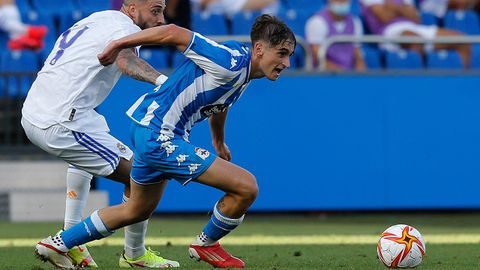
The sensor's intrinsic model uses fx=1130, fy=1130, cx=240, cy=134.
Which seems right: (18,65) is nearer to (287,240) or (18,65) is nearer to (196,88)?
(287,240)

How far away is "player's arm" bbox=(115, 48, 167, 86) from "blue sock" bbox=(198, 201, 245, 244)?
967 mm

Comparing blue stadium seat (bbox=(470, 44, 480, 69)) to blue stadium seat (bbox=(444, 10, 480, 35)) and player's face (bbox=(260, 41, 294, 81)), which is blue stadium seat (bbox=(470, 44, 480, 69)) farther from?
player's face (bbox=(260, 41, 294, 81))

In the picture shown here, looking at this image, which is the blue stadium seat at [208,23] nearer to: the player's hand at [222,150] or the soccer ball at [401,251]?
the player's hand at [222,150]

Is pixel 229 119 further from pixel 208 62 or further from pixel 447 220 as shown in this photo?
pixel 208 62

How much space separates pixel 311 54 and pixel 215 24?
1515 millimetres

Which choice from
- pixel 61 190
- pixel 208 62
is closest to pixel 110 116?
pixel 61 190

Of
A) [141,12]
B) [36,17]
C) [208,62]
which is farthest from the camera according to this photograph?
[36,17]

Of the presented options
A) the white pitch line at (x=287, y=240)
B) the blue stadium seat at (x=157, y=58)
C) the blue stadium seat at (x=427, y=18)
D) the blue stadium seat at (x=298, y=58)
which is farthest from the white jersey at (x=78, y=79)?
the blue stadium seat at (x=427, y=18)

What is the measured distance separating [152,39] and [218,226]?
1390 mm

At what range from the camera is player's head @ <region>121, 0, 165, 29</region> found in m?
8.29

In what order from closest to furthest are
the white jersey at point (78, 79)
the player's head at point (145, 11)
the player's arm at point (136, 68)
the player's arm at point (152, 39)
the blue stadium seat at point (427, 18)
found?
the player's arm at point (152, 39) → the player's arm at point (136, 68) → the white jersey at point (78, 79) → the player's head at point (145, 11) → the blue stadium seat at point (427, 18)

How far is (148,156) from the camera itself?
748cm

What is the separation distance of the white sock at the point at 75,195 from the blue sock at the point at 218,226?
1068 millimetres

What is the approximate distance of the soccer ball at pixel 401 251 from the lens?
304 inches
